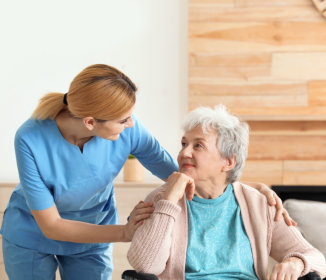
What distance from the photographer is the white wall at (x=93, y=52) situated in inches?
116

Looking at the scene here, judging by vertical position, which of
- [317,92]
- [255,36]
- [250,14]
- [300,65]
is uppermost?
[250,14]

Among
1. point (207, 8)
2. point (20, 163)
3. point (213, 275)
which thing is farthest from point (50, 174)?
point (207, 8)

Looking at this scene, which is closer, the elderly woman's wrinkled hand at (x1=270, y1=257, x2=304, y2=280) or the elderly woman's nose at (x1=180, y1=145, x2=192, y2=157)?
the elderly woman's wrinkled hand at (x1=270, y1=257, x2=304, y2=280)

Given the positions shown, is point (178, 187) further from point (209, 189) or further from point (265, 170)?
point (265, 170)

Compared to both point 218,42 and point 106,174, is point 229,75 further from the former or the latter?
point 106,174

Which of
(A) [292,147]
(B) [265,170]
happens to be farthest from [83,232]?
(A) [292,147]

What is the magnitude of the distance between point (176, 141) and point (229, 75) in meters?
0.49

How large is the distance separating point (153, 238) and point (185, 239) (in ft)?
0.55

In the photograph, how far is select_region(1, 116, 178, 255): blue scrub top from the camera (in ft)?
5.93

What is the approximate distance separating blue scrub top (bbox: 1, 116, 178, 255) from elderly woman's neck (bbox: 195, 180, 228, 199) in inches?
6.4

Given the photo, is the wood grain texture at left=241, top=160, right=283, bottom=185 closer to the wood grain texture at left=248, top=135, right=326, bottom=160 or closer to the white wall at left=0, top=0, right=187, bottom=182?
the wood grain texture at left=248, top=135, right=326, bottom=160

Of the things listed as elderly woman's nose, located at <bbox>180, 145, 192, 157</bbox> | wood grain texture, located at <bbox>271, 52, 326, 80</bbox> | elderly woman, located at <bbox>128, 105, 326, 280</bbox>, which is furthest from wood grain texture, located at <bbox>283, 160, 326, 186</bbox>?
elderly woman's nose, located at <bbox>180, 145, 192, 157</bbox>

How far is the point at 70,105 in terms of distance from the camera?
1.73 metres

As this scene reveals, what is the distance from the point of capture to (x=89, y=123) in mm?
1731
